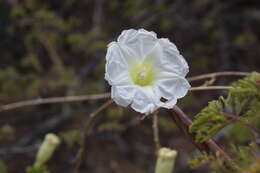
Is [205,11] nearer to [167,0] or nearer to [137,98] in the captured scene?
[167,0]

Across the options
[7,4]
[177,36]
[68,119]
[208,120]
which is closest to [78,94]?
[68,119]

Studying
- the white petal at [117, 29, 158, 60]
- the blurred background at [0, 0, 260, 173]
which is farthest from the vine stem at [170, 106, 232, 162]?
the blurred background at [0, 0, 260, 173]

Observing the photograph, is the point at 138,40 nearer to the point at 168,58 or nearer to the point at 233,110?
the point at 168,58

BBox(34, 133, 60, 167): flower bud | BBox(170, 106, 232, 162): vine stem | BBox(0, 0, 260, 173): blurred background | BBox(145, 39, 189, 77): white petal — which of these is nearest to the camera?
BBox(170, 106, 232, 162): vine stem

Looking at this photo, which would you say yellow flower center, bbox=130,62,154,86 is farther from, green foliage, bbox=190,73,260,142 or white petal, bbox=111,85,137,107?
green foliage, bbox=190,73,260,142

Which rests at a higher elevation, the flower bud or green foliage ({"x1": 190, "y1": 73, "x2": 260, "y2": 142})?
green foliage ({"x1": 190, "y1": 73, "x2": 260, "y2": 142})

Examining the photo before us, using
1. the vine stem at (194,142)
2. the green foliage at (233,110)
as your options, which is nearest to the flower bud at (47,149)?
the vine stem at (194,142)

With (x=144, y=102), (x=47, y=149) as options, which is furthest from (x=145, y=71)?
(x=47, y=149)
